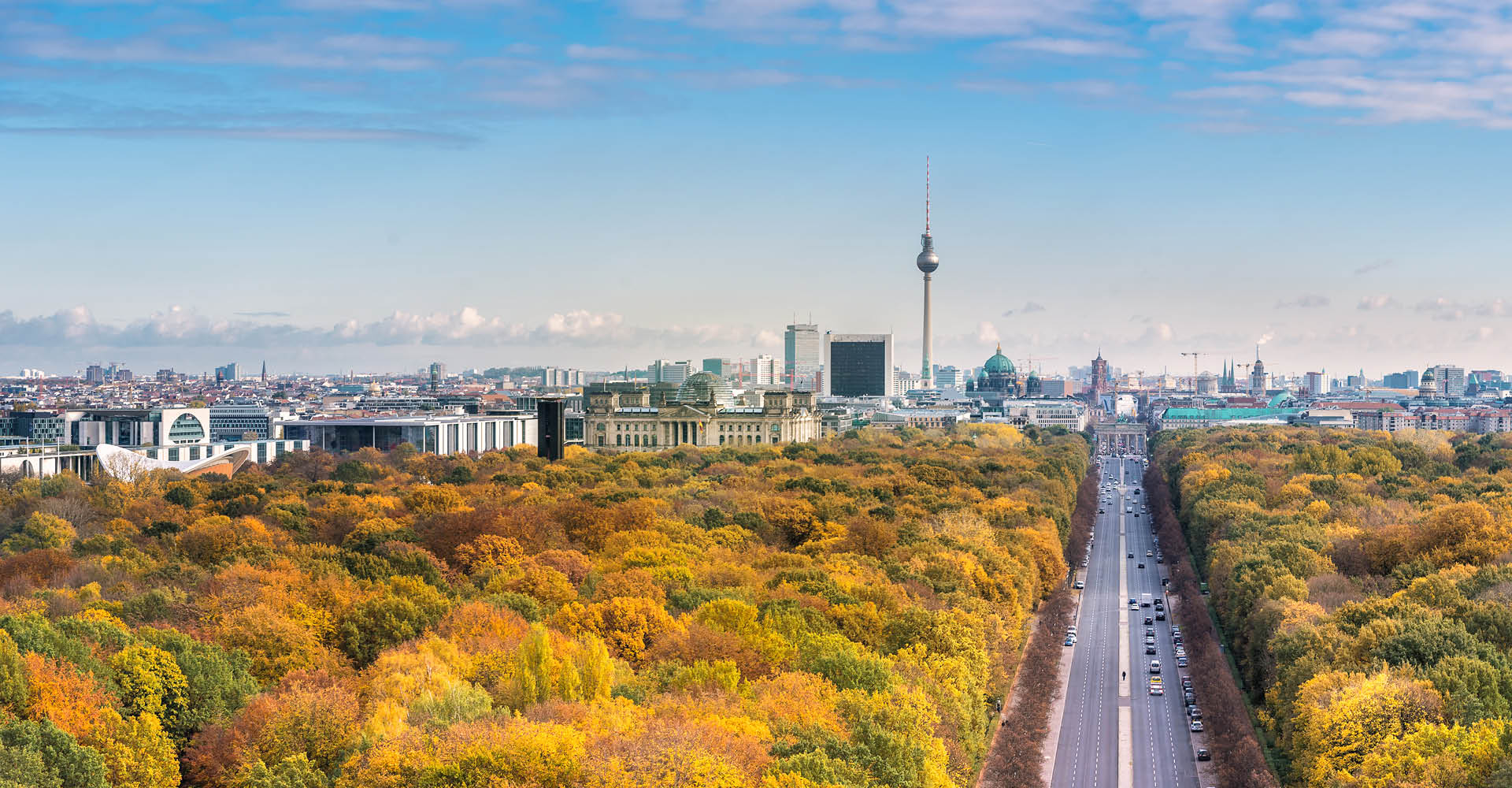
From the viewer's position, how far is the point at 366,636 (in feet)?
165

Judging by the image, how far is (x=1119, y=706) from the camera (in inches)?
2493

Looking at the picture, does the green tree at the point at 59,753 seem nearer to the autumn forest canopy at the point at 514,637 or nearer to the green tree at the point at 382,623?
the autumn forest canopy at the point at 514,637

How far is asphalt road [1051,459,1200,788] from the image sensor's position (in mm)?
52969

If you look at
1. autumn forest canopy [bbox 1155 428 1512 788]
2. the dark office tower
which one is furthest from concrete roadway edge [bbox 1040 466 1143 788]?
the dark office tower

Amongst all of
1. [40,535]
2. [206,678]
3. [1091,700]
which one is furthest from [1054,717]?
[40,535]

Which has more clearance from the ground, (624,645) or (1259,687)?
(624,645)

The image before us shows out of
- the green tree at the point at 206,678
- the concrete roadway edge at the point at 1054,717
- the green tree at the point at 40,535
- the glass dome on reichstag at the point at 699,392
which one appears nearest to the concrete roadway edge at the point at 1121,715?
the concrete roadway edge at the point at 1054,717

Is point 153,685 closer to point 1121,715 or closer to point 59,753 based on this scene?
point 59,753

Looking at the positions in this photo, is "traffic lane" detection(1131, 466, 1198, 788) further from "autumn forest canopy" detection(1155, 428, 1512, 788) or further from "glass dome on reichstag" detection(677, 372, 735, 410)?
"glass dome on reichstag" detection(677, 372, 735, 410)

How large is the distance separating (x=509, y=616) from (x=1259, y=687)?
3205 centimetres

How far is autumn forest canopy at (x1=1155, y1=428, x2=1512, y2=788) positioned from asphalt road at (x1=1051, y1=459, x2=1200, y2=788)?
11.3ft

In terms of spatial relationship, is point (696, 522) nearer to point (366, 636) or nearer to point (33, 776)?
point (366, 636)

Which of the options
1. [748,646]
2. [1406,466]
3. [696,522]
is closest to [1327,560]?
[696,522]

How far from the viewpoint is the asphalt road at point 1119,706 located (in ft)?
174
